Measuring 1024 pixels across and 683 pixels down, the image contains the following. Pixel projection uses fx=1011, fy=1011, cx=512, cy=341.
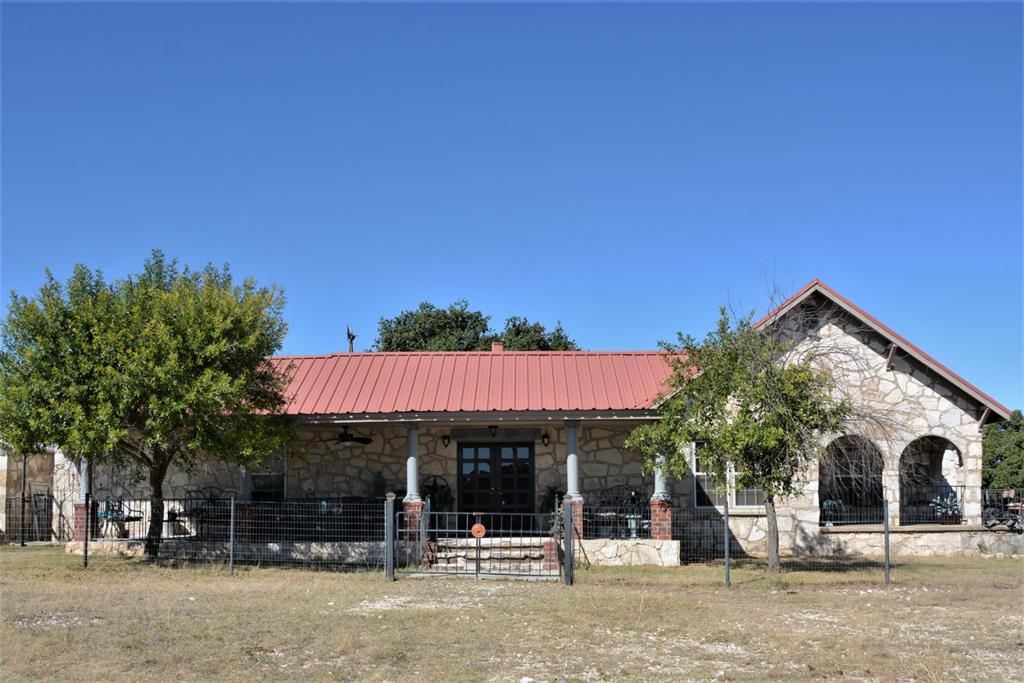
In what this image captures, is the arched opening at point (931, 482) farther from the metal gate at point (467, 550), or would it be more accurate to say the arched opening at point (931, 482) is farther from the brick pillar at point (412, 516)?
the brick pillar at point (412, 516)

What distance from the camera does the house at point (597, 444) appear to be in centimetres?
1986

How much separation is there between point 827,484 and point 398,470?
29.8 ft

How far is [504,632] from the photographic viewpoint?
1099 centimetres

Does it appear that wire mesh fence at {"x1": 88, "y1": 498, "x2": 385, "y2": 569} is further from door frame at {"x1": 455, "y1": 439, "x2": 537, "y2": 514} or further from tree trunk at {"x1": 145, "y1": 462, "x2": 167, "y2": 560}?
door frame at {"x1": 455, "y1": 439, "x2": 537, "y2": 514}

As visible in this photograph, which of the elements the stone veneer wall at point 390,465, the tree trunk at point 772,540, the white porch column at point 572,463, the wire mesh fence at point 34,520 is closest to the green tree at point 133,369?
the stone veneer wall at point 390,465

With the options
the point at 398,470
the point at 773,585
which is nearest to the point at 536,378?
the point at 398,470

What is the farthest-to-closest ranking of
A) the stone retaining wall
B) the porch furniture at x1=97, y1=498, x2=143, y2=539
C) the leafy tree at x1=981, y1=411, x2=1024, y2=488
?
the leafy tree at x1=981, y1=411, x2=1024, y2=488 < the porch furniture at x1=97, y1=498, x2=143, y2=539 < the stone retaining wall

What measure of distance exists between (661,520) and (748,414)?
342 centimetres

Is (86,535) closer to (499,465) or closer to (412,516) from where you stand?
(412,516)

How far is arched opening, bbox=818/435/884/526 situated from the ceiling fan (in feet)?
30.9

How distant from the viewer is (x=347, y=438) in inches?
834

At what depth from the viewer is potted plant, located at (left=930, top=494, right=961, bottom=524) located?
21094 millimetres

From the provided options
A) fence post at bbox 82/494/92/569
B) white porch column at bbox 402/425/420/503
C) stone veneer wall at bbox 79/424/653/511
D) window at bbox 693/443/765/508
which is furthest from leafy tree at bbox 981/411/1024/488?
fence post at bbox 82/494/92/569

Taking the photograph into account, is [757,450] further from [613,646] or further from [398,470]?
[398,470]
